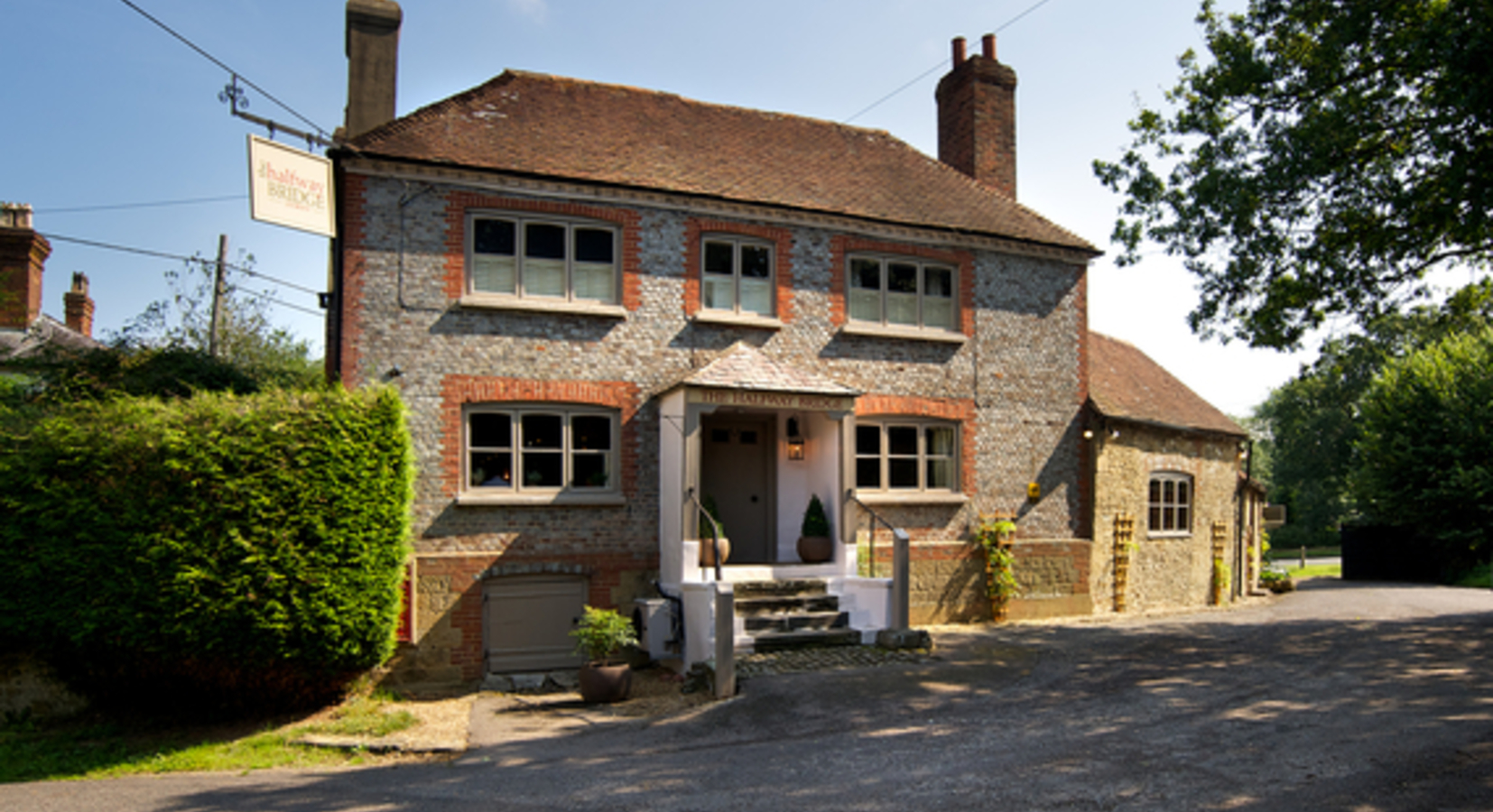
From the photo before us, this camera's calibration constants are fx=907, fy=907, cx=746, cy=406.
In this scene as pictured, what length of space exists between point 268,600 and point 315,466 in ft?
4.69

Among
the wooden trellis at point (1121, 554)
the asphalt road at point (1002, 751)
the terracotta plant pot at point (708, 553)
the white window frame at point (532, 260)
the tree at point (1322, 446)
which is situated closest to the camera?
the asphalt road at point (1002, 751)

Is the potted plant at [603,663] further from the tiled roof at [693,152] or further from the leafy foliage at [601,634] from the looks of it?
the tiled roof at [693,152]

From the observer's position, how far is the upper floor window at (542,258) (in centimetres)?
1266

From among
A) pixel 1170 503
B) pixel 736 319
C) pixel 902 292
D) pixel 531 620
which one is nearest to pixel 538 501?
pixel 531 620

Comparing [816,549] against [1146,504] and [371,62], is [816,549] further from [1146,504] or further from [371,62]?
[371,62]

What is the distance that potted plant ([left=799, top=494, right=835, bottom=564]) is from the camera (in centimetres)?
1318

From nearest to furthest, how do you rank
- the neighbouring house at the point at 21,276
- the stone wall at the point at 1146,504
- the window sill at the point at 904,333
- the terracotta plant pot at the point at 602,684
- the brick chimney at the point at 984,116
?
the terracotta plant pot at the point at 602,684 → the window sill at the point at 904,333 → the stone wall at the point at 1146,504 → the brick chimney at the point at 984,116 → the neighbouring house at the point at 21,276

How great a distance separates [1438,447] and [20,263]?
34886 mm

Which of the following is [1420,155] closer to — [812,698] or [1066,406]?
[1066,406]

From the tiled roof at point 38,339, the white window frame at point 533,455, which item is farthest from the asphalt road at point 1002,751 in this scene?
the tiled roof at point 38,339

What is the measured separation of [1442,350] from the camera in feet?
83.9

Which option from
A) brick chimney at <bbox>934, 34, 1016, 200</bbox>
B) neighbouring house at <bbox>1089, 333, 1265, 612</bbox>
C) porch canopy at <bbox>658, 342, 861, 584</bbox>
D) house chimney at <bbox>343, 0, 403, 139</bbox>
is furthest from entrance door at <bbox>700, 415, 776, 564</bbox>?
brick chimney at <bbox>934, 34, 1016, 200</bbox>

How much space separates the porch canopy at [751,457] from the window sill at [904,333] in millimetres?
1035

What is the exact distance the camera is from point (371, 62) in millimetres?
13547
